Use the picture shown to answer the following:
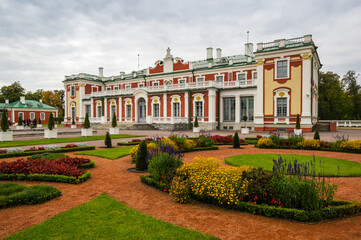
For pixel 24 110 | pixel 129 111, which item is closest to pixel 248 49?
pixel 129 111

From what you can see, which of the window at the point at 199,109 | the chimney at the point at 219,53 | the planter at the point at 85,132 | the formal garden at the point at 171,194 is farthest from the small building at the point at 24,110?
the formal garden at the point at 171,194

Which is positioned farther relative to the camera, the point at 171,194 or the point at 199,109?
the point at 199,109

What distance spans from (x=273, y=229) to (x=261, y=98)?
2320 centimetres

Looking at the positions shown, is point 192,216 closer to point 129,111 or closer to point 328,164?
point 328,164

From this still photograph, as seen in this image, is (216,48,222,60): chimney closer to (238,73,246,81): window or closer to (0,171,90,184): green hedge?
(238,73,246,81): window

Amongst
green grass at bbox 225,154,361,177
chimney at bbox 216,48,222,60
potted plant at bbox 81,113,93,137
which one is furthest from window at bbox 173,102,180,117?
green grass at bbox 225,154,361,177

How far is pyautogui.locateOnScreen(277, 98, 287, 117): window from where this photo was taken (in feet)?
81.1

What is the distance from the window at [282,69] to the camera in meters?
24.4

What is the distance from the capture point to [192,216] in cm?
454

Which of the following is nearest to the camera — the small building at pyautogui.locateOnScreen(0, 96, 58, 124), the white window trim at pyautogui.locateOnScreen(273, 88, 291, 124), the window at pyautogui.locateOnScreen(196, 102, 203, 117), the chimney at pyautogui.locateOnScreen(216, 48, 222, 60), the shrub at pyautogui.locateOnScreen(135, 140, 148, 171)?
the shrub at pyautogui.locateOnScreen(135, 140, 148, 171)

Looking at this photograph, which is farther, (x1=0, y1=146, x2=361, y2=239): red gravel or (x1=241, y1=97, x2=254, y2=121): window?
(x1=241, y1=97, x2=254, y2=121): window

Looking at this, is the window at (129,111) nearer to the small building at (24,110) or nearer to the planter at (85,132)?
the planter at (85,132)

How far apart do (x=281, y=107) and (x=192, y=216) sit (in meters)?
23.2

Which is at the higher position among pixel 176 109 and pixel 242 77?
pixel 242 77
